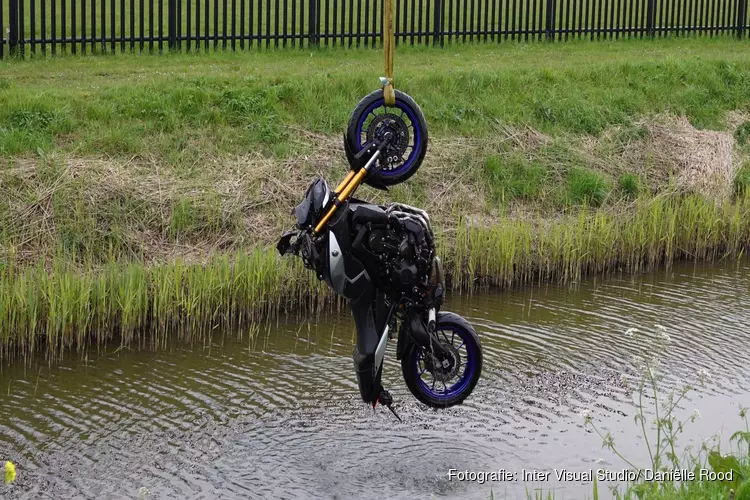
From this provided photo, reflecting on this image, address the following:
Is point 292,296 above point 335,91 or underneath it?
underneath

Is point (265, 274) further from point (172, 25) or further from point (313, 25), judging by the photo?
point (313, 25)

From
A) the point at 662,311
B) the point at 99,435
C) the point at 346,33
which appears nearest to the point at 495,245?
the point at 662,311

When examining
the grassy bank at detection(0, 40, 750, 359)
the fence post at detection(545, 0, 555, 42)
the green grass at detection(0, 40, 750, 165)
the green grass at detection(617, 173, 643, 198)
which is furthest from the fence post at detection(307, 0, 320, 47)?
the green grass at detection(617, 173, 643, 198)

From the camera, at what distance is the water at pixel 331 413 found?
7992 mm

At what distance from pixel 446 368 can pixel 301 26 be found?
508 inches

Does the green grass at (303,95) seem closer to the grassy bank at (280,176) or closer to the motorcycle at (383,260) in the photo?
the grassy bank at (280,176)

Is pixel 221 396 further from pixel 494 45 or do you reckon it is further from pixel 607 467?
pixel 494 45

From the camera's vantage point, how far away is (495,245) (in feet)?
42.0

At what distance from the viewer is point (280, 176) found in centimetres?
1389

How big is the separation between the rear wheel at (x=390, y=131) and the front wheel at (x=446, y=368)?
1.01 m

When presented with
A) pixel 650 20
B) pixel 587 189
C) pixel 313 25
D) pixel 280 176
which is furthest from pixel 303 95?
pixel 650 20

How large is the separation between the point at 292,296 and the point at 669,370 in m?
3.83

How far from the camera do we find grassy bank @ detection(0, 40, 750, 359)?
37.2 feet

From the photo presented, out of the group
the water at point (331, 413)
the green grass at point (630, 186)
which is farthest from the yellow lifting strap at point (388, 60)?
the green grass at point (630, 186)
